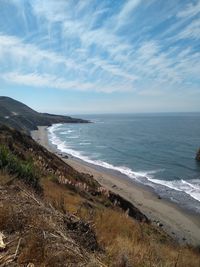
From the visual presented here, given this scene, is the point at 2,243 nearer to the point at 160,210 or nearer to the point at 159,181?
the point at 160,210

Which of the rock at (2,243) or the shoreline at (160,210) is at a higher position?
the rock at (2,243)

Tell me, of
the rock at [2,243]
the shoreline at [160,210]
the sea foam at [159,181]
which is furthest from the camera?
the sea foam at [159,181]

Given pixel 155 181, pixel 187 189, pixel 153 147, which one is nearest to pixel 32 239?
pixel 187 189

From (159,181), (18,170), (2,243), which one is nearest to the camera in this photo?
(2,243)

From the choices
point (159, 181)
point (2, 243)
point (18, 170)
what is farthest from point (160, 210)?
point (2, 243)

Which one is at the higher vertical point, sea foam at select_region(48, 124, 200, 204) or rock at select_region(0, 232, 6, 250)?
rock at select_region(0, 232, 6, 250)

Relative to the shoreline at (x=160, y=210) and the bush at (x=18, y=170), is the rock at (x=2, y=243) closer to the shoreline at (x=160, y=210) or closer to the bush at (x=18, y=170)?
the bush at (x=18, y=170)

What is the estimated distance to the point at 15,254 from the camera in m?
3.55

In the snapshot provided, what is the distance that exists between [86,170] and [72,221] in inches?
1385

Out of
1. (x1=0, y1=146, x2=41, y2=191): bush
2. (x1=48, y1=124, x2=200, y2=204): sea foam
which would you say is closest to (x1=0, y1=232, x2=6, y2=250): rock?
(x1=0, y1=146, x2=41, y2=191): bush

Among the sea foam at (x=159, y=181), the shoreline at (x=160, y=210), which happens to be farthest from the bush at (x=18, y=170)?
the sea foam at (x=159, y=181)

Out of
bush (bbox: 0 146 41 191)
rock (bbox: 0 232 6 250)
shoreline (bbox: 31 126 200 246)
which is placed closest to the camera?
rock (bbox: 0 232 6 250)

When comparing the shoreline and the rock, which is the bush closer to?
the rock

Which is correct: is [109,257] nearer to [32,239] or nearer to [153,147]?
[32,239]
